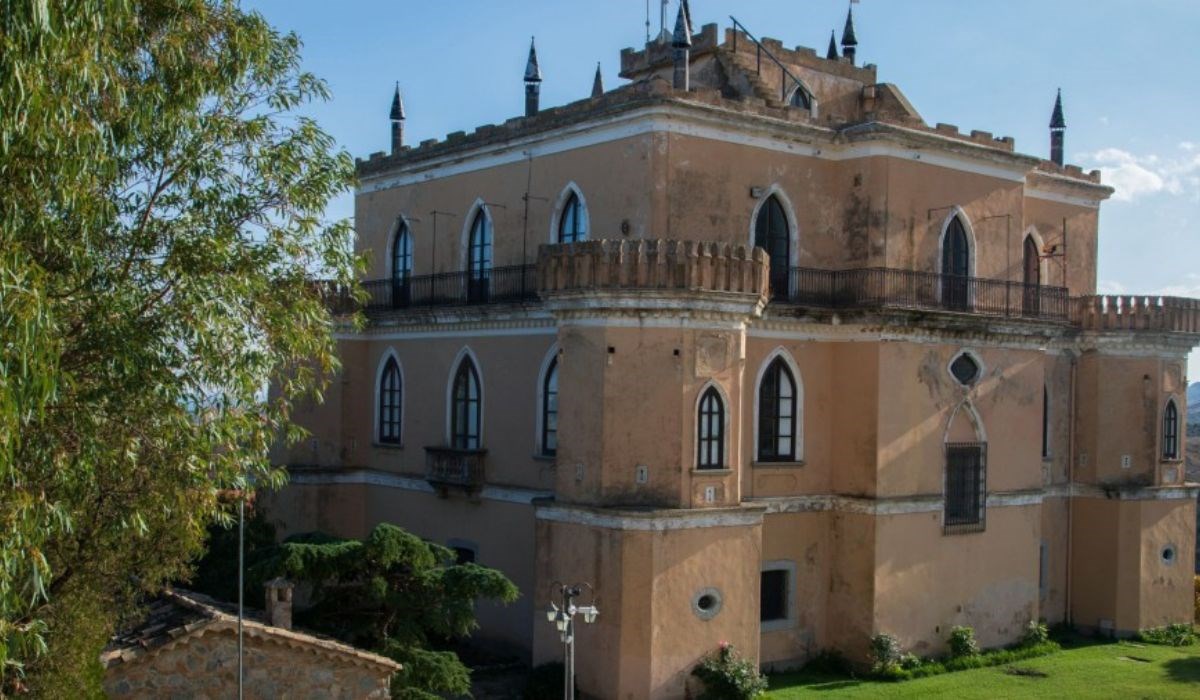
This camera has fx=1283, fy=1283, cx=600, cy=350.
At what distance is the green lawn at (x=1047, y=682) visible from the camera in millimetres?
21969

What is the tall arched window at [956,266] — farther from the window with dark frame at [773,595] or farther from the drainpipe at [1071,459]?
the window with dark frame at [773,595]

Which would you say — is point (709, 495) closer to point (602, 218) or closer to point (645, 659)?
point (645, 659)

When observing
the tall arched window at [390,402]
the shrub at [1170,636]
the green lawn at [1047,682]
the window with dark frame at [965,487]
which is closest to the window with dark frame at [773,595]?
the green lawn at [1047,682]

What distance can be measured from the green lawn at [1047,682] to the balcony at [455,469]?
7135 millimetres

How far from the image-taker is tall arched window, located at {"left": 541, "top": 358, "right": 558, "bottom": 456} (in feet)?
79.9

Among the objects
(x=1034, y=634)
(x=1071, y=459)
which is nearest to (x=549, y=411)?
(x=1034, y=634)

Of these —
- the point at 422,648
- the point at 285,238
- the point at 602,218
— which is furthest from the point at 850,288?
the point at 285,238

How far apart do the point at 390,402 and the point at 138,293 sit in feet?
51.0

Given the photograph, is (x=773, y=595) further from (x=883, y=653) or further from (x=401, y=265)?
(x=401, y=265)

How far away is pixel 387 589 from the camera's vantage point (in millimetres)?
19406

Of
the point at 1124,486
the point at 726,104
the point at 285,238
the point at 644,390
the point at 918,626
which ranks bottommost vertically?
the point at 918,626

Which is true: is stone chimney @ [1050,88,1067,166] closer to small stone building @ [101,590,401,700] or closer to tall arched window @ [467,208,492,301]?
tall arched window @ [467,208,492,301]

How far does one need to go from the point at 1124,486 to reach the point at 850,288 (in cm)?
935

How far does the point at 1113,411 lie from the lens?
2902 centimetres
